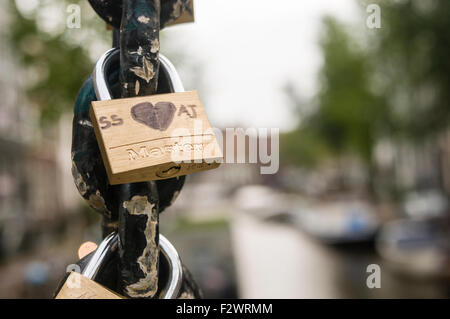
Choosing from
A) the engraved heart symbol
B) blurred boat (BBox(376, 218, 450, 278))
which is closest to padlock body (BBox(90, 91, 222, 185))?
the engraved heart symbol

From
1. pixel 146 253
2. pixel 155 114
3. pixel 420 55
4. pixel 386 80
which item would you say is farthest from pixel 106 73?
pixel 386 80

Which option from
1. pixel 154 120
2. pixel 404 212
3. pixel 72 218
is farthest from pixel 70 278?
pixel 72 218

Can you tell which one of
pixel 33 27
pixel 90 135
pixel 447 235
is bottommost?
pixel 447 235

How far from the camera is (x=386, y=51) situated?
12.1 metres

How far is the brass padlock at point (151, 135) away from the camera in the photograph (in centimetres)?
77

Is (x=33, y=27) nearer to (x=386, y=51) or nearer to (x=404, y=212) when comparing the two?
(x=386, y=51)

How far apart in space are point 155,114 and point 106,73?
0.15 meters

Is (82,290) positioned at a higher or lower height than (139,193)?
lower

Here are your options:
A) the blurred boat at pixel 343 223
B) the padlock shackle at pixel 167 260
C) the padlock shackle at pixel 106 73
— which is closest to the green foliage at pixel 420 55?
the blurred boat at pixel 343 223

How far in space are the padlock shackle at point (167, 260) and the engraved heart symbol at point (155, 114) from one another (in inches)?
9.0

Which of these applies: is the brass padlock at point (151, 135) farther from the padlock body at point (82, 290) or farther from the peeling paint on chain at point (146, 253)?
the padlock body at point (82, 290)

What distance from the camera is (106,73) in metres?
0.90

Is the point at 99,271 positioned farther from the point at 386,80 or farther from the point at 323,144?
the point at 323,144
